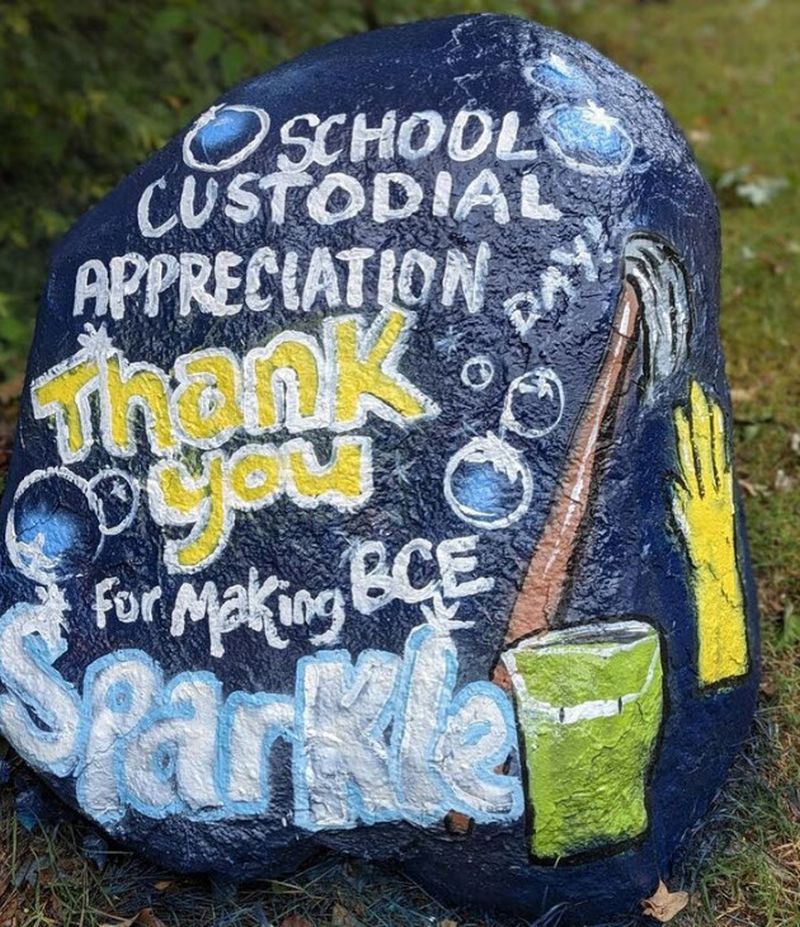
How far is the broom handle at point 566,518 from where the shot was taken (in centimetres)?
233

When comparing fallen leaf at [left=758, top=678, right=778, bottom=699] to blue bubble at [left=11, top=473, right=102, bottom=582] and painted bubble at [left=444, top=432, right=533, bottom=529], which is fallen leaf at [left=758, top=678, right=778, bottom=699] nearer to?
painted bubble at [left=444, top=432, right=533, bottom=529]

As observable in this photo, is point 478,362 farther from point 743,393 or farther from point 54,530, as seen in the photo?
point 743,393

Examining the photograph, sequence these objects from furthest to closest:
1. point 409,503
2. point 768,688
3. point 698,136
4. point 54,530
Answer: point 698,136 → point 768,688 → point 54,530 → point 409,503

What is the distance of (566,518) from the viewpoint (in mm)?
2346

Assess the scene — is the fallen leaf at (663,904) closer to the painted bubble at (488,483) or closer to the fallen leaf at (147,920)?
the painted bubble at (488,483)

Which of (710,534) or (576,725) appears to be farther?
(710,534)

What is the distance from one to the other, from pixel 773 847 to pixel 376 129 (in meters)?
1.82

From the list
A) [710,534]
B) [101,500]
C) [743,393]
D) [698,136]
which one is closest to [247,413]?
[101,500]

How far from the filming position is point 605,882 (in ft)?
7.88

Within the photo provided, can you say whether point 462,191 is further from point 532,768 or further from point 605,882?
point 605,882

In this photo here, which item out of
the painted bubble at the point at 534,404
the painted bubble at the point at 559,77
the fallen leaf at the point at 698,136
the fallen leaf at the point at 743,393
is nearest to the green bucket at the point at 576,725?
the painted bubble at the point at 534,404

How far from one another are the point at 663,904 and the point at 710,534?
775 millimetres

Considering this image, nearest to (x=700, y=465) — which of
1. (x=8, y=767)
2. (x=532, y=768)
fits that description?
(x=532, y=768)

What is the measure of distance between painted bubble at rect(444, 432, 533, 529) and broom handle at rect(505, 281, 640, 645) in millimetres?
76
